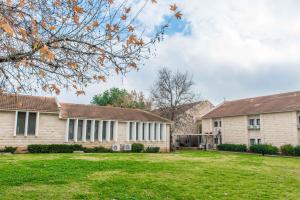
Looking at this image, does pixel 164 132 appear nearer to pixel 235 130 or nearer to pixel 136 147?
pixel 136 147

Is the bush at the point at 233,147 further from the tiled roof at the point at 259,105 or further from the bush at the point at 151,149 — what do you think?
the bush at the point at 151,149

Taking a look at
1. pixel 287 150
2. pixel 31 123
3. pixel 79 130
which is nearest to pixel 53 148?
pixel 31 123

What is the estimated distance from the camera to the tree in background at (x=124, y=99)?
5369 cm

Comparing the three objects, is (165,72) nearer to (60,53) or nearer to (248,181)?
(248,181)

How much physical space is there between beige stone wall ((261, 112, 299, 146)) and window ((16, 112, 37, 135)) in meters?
26.7

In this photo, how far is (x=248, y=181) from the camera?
10.9m

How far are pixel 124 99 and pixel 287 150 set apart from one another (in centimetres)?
3136

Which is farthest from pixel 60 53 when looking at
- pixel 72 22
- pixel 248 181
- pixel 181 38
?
pixel 248 181

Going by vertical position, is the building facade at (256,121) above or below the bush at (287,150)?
above

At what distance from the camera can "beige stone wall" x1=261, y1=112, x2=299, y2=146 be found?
3242 cm

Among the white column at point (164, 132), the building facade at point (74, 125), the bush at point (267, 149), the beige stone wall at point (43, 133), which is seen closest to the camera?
the beige stone wall at point (43, 133)

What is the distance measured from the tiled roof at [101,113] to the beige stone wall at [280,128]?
42.6 ft

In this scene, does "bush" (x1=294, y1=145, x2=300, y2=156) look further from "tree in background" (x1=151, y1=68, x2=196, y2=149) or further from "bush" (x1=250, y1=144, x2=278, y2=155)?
"tree in background" (x1=151, y1=68, x2=196, y2=149)

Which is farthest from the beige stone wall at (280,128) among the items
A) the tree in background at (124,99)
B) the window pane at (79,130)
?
→ the window pane at (79,130)
